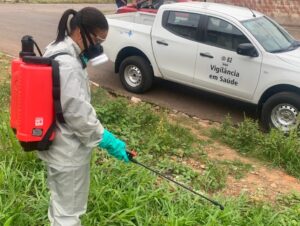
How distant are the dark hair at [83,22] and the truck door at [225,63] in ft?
13.3

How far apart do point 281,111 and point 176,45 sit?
2014mm

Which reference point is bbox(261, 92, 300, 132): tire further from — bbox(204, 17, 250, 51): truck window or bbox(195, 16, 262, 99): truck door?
bbox(204, 17, 250, 51): truck window

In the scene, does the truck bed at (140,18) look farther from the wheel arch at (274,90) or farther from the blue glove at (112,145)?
the blue glove at (112,145)

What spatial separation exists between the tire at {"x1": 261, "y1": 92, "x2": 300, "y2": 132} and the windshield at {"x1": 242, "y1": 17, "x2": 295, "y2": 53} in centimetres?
74

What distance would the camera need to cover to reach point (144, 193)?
13.5 ft

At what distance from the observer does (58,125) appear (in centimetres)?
288

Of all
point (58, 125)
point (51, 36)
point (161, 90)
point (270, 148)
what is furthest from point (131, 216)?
point (51, 36)

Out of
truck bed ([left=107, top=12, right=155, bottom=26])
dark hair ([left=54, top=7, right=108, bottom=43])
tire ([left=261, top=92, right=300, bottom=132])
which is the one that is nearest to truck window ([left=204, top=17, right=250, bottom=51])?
tire ([left=261, top=92, right=300, bottom=132])

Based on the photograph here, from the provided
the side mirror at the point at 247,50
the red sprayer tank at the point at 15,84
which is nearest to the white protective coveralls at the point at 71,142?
the red sprayer tank at the point at 15,84

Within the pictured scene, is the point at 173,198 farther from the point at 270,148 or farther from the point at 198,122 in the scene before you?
the point at 198,122

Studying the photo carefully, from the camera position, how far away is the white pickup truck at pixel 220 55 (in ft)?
21.0

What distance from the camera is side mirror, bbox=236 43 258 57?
21.0 ft

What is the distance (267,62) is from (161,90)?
8.15 ft

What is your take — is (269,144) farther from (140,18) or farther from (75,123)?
(140,18)
